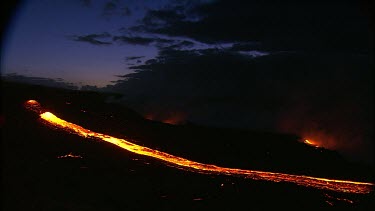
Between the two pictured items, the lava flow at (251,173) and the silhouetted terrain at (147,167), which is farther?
the lava flow at (251,173)

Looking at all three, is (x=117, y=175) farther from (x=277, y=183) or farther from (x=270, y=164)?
(x=270, y=164)

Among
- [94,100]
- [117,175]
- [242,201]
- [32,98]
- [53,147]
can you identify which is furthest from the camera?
[94,100]

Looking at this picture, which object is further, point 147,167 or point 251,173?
point 251,173

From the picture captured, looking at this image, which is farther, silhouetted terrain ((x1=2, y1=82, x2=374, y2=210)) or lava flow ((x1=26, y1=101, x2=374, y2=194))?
lava flow ((x1=26, y1=101, x2=374, y2=194))

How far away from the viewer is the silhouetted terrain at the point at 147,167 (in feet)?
23.0

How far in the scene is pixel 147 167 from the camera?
29.6 feet

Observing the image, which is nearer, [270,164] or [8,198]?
[8,198]

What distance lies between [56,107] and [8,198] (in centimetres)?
856

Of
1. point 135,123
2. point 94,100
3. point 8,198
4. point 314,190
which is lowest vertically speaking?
point 8,198

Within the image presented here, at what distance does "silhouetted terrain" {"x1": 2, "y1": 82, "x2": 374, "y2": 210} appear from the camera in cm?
700

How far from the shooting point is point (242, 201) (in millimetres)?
7578

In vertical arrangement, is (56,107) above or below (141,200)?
above

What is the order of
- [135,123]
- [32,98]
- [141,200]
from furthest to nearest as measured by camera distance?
[32,98] → [135,123] → [141,200]

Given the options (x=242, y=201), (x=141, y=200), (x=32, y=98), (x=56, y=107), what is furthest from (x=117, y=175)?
(x=32, y=98)
